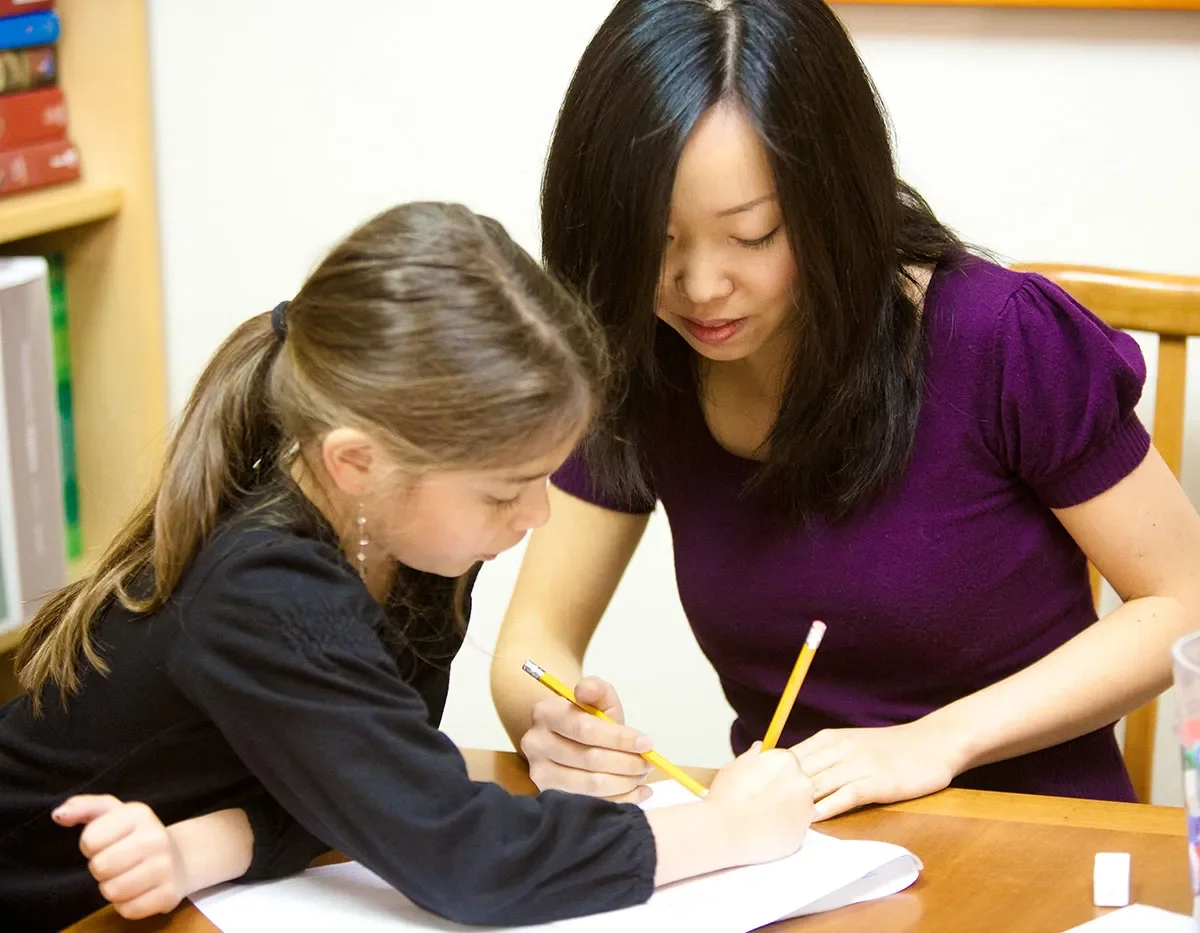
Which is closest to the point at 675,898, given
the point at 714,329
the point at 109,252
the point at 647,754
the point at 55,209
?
the point at 647,754

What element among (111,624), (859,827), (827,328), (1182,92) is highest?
(1182,92)

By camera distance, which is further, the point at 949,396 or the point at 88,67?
the point at 88,67

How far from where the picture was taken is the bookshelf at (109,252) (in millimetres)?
1859

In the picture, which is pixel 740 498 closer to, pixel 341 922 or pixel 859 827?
pixel 859 827

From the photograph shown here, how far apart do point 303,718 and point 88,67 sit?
4.21 feet

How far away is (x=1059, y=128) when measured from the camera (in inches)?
62.7

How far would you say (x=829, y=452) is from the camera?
1160mm

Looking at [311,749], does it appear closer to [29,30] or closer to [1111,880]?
[1111,880]

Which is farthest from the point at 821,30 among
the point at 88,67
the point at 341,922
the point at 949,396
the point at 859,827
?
the point at 88,67

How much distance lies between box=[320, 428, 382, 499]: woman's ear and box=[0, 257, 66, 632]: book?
2.89 feet

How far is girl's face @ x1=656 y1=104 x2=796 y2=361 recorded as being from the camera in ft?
3.29

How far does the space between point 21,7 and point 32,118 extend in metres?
0.12

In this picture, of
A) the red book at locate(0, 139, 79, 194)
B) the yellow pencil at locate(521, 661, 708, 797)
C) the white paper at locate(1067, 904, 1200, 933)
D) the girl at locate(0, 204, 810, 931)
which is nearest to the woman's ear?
the girl at locate(0, 204, 810, 931)

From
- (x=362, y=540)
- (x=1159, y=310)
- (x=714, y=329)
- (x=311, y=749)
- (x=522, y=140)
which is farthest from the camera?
(x=522, y=140)
